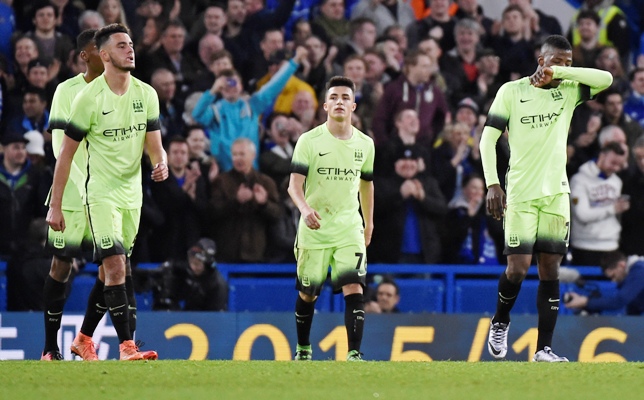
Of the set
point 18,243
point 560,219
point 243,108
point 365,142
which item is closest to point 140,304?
point 18,243

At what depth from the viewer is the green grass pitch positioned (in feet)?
24.4

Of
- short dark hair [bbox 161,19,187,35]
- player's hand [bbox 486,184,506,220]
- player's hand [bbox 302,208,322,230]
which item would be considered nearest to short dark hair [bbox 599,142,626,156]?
player's hand [bbox 486,184,506,220]

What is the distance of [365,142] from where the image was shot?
11.2 metres

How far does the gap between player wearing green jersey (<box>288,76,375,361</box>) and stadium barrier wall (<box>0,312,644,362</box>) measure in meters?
2.79

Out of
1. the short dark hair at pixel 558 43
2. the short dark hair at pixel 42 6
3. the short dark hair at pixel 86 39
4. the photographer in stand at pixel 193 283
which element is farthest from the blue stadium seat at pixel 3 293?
the short dark hair at pixel 558 43

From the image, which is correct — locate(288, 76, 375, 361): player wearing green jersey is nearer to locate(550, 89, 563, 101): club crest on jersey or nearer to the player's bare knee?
the player's bare knee

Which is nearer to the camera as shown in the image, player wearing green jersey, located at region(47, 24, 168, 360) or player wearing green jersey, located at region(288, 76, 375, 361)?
player wearing green jersey, located at region(47, 24, 168, 360)

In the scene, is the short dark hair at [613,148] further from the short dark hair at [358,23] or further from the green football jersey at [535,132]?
the green football jersey at [535,132]

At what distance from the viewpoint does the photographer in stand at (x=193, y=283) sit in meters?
14.0

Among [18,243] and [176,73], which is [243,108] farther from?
[18,243]

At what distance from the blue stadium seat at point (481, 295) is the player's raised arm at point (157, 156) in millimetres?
5545

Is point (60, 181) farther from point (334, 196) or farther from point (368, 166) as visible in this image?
point (368, 166)

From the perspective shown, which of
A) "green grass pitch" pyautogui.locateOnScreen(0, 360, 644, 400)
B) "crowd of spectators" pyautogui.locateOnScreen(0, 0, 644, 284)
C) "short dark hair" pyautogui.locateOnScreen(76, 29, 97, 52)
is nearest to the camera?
"green grass pitch" pyautogui.locateOnScreen(0, 360, 644, 400)

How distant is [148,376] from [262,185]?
249 inches
